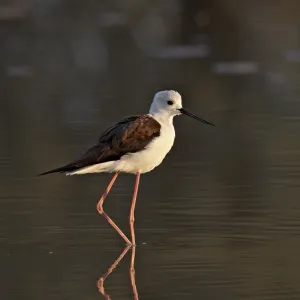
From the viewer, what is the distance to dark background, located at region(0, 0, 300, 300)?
620 centimetres

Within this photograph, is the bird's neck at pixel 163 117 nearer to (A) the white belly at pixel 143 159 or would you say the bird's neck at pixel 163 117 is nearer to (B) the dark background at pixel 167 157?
(A) the white belly at pixel 143 159

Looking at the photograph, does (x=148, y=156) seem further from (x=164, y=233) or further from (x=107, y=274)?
(x=107, y=274)

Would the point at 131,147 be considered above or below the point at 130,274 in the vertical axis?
above

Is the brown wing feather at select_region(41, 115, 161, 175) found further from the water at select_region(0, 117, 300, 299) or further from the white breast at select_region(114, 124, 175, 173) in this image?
the water at select_region(0, 117, 300, 299)

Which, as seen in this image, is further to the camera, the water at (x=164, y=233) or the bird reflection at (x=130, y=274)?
the water at (x=164, y=233)

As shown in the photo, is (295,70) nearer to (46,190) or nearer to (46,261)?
(46,190)

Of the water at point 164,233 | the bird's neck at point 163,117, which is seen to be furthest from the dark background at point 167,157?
the bird's neck at point 163,117

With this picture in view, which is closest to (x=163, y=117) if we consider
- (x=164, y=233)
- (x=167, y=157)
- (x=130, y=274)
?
(x=164, y=233)

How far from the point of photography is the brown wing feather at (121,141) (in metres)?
7.19

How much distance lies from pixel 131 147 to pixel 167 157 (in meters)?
2.65

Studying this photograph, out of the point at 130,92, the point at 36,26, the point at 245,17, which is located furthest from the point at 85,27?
the point at 130,92

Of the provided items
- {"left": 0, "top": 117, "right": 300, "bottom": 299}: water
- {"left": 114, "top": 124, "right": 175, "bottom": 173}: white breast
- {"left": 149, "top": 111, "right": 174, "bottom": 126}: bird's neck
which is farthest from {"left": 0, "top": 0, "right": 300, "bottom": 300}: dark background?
{"left": 149, "top": 111, "right": 174, "bottom": 126}: bird's neck

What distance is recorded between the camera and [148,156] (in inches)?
288

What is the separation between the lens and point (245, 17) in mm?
20266
